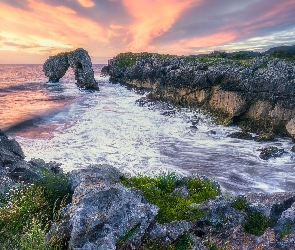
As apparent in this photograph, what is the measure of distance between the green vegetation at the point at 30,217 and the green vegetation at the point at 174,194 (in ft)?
8.00

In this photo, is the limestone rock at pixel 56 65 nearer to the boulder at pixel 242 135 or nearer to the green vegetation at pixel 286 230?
the boulder at pixel 242 135

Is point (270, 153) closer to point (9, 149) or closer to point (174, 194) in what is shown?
point (174, 194)

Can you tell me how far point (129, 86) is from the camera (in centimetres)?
6431

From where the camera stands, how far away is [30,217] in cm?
597

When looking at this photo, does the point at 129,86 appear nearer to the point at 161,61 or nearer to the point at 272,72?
the point at 161,61

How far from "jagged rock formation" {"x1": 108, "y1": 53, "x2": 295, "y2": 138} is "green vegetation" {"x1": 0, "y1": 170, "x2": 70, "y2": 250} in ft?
70.2

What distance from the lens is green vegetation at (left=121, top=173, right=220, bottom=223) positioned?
709 centimetres

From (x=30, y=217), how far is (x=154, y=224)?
9.02 ft

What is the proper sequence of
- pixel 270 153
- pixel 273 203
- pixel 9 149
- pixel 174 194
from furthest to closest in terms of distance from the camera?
pixel 270 153 → pixel 9 149 → pixel 174 194 → pixel 273 203

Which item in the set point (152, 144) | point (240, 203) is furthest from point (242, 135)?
point (240, 203)

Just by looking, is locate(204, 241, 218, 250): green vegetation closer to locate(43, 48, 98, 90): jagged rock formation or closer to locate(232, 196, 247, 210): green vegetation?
locate(232, 196, 247, 210): green vegetation

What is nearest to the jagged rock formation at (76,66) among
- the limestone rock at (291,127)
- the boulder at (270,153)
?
the limestone rock at (291,127)

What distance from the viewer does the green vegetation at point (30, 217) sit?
15.3 ft

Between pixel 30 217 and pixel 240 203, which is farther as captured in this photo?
pixel 240 203
